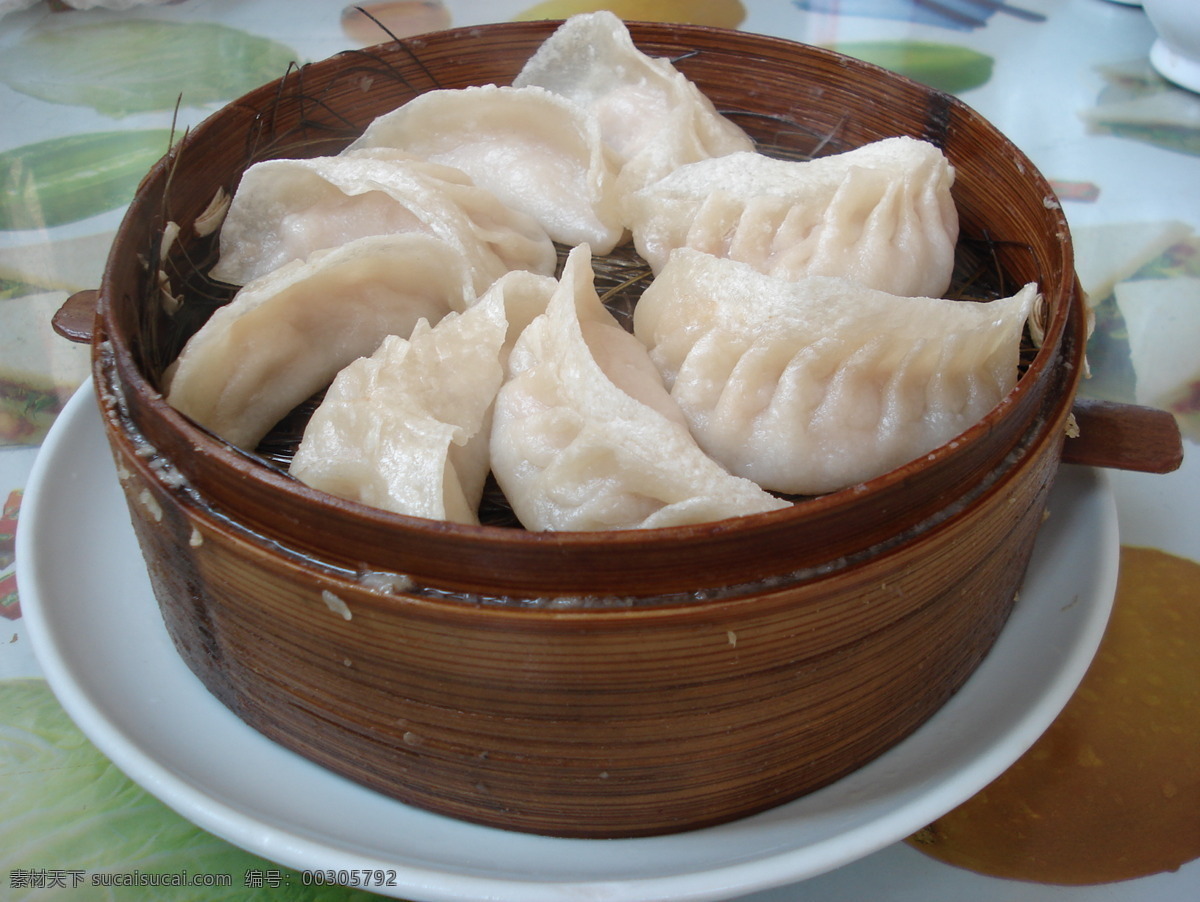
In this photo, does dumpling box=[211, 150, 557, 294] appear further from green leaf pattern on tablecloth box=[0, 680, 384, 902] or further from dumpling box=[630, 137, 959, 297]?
green leaf pattern on tablecloth box=[0, 680, 384, 902]

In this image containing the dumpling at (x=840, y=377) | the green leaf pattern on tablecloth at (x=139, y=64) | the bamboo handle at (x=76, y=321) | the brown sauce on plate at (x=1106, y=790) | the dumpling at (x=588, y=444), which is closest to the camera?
the dumpling at (x=588, y=444)

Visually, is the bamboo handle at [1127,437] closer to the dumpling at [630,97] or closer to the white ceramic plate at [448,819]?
the white ceramic plate at [448,819]

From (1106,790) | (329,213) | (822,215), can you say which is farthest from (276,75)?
(1106,790)

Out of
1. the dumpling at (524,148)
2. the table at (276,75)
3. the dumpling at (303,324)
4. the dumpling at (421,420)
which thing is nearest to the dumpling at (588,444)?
the dumpling at (421,420)

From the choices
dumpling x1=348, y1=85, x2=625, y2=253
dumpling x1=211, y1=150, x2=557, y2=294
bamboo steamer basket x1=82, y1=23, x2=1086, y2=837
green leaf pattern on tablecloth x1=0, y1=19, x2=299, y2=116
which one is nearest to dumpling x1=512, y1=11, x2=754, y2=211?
dumpling x1=348, y1=85, x2=625, y2=253

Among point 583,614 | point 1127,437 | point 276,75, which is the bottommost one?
point 276,75

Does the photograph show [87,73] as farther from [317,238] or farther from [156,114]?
[317,238]

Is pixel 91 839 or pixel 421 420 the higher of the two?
pixel 421 420

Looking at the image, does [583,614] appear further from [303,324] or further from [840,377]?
[303,324]
